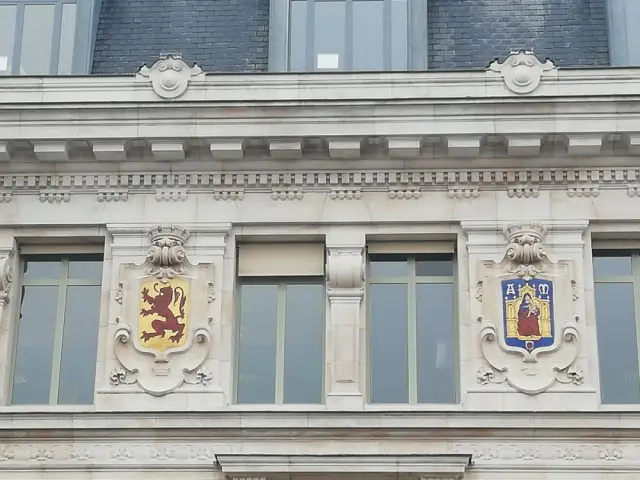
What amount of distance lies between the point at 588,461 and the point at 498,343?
2042 mm

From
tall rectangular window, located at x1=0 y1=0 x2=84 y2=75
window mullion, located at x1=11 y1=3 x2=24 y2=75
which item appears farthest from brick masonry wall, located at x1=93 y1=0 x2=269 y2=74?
window mullion, located at x1=11 y1=3 x2=24 y2=75

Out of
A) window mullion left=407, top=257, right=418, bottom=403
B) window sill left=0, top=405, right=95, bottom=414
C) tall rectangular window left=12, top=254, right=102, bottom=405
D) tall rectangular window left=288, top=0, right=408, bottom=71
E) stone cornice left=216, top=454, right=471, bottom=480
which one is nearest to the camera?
stone cornice left=216, top=454, right=471, bottom=480

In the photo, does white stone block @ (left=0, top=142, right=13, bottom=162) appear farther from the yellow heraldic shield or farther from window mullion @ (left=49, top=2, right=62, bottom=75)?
the yellow heraldic shield

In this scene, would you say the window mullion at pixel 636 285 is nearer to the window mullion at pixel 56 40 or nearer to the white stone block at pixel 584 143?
the white stone block at pixel 584 143

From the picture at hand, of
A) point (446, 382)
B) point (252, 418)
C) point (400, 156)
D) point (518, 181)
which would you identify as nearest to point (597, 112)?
point (518, 181)

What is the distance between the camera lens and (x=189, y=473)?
1903 cm

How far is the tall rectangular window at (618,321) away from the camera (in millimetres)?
19875

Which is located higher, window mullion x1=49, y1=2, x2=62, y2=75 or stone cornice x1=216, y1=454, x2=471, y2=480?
window mullion x1=49, y1=2, x2=62, y2=75

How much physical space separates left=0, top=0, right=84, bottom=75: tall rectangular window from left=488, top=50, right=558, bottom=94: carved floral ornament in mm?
6598

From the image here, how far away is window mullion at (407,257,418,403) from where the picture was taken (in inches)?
791

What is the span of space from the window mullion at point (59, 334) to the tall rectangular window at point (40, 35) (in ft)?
11.3

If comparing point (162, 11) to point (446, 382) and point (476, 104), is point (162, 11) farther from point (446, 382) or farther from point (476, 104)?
point (446, 382)

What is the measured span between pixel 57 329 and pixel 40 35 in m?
5.20

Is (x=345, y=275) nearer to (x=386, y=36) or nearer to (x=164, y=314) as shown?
(x=164, y=314)
